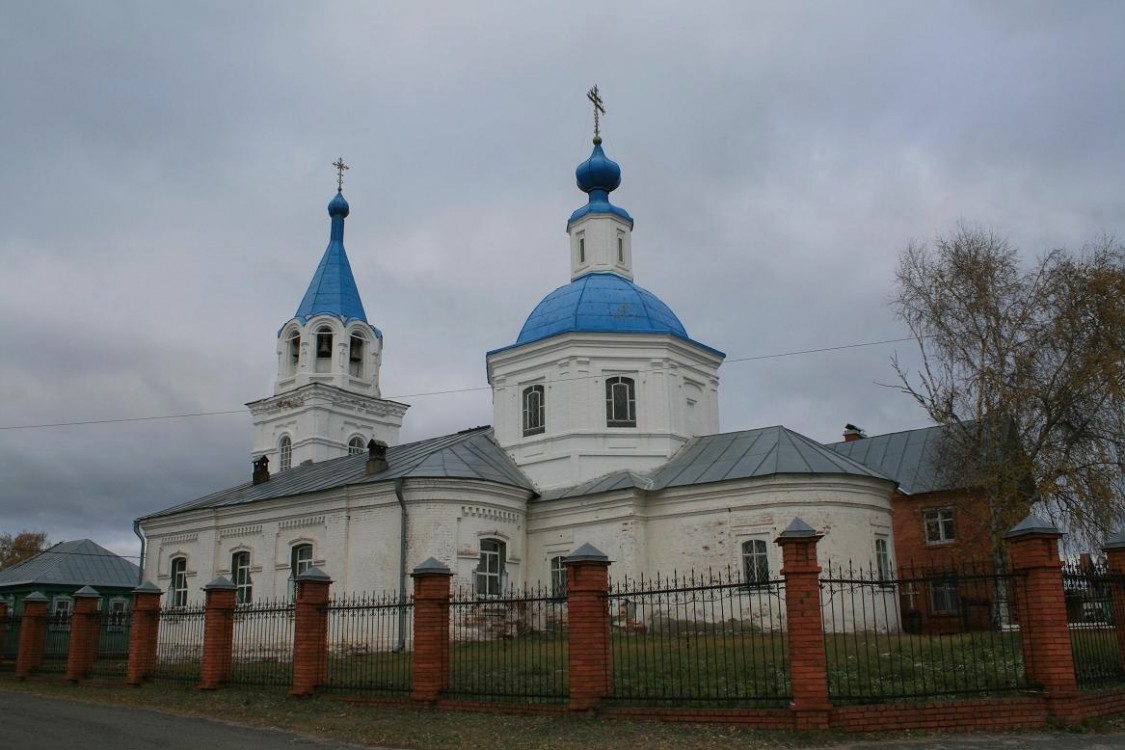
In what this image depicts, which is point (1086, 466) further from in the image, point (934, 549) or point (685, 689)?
point (685, 689)

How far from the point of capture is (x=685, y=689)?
12023 mm

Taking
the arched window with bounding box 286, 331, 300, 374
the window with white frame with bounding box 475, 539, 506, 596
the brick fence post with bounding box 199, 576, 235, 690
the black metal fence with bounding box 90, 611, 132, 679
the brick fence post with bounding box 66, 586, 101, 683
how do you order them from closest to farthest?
the brick fence post with bounding box 199, 576, 235, 690 < the brick fence post with bounding box 66, 586, 101, 683 < the black metal fence with bounding box 90, 611, 132, 679 < the window with white frame with bounding box 475, 539, 506, 596 < the arched window with bounding box 286, 331, 300, 374

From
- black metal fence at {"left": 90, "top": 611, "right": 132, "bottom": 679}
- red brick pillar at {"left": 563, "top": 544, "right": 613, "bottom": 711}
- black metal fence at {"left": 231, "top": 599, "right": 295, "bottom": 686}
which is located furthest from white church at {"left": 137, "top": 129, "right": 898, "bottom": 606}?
red brick pillar at {"left": 563, "top": 544, "right": 613, "bottom": 711}

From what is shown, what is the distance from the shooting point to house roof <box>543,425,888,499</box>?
19859 mm

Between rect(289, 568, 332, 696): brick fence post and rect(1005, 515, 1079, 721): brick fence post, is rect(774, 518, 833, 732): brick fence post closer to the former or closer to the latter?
rect(1005, 515, 1079, 721): brick fence post

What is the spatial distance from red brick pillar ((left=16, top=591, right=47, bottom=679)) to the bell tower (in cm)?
1204

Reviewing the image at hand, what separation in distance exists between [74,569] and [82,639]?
1870 cm

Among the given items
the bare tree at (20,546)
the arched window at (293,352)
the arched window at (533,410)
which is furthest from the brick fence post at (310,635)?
the bare tree at (20,546)

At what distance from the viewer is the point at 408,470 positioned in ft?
70.1

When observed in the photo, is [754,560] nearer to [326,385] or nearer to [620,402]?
[620,402]

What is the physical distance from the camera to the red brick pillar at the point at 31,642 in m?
20.0

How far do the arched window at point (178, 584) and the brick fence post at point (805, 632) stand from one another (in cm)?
2026

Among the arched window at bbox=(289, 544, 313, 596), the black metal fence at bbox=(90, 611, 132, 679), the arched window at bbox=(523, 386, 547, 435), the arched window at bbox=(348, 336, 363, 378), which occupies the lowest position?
the black metal fence at bbox=(90, 611, 132, 679)

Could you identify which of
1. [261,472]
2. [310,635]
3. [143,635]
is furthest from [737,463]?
[261,472]
